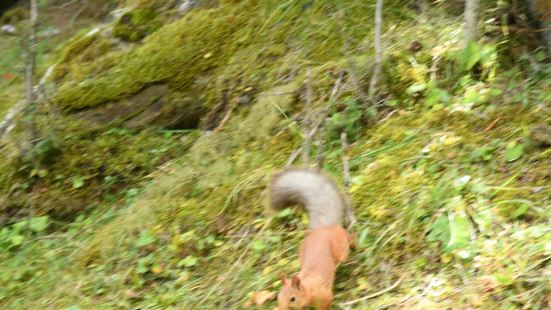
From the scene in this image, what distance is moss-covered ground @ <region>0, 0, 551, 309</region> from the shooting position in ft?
9.23

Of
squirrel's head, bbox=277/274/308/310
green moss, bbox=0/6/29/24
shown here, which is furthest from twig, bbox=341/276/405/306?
green moss, bbox=0/6/29/24

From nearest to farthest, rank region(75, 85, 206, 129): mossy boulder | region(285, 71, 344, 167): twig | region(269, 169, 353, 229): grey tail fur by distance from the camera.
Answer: region(269, 169, 353, 229): grey tail fur → region(285, 71, 344, 167): twig → region(75, 85, 206, 129): mossy boulder

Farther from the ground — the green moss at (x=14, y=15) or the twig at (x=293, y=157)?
the green moss at (x=14, y=15)

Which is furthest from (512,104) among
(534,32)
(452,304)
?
(452,304)

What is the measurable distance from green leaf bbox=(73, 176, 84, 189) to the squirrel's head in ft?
6.60

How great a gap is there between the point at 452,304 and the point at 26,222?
277cm

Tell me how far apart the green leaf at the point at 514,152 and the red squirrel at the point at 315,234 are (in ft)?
2.63

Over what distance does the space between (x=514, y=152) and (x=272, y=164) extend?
1.35 metres

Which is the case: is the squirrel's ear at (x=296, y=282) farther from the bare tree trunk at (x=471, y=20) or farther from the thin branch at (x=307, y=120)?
the bare tree trunk at (x=471, y=20)

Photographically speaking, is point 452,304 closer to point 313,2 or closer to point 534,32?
point 534,32

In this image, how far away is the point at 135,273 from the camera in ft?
11.3

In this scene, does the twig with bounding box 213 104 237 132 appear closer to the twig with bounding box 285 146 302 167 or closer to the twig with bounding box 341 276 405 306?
the twig with bounding box 285 146 302 167

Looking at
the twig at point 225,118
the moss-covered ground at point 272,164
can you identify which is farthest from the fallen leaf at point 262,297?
the twig at point 225,118

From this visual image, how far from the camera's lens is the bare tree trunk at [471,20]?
340cm
